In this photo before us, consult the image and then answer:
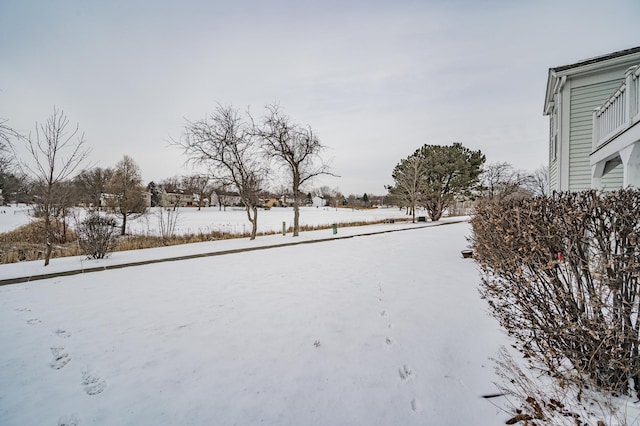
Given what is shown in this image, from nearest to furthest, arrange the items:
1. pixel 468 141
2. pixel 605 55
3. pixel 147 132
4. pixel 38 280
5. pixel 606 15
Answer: pixel 38 280, pixel 605 55, pixel 606 15, pixel 147 132, pixel 468 141

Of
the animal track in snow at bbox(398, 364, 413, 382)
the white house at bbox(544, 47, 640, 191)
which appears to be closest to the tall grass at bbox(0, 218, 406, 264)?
the animal track in snow at bbox(398, 364, 413, 382)

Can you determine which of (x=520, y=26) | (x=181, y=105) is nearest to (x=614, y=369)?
(x=520, y=26)

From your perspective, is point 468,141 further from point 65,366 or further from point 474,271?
point 65,366

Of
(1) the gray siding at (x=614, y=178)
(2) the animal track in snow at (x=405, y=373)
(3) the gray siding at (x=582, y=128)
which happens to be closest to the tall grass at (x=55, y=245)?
(2) the animal track in snow at (x=405, y=373)

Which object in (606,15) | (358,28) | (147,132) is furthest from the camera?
(147,132)

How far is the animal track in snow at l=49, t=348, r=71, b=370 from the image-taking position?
8.27 feet

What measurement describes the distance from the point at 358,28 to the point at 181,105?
9.32m

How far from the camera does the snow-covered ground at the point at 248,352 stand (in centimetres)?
195

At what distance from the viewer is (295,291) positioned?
4.69 meters

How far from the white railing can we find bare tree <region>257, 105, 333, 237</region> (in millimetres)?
9508

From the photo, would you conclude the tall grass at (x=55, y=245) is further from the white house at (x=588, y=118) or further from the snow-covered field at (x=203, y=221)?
the white house at (x=588, y=118)

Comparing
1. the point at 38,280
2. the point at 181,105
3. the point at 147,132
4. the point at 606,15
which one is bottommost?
the point at 38,280

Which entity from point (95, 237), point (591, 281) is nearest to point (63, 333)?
point (95, 237)

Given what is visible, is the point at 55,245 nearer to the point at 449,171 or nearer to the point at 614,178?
the point at 614,178
